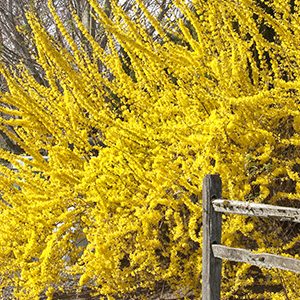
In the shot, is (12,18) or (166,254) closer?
(166,254)

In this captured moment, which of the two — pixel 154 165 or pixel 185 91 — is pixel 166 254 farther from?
pixel 185 91

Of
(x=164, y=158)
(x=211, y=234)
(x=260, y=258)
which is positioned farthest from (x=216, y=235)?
(x=164, y=158)

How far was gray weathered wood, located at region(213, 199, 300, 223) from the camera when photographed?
277 cm

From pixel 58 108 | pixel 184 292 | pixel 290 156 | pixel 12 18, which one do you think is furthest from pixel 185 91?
pixel 12 18

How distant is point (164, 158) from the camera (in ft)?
12.9

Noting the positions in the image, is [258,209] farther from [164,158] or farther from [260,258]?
[164,158]

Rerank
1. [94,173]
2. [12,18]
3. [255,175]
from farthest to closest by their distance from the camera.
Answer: [12,18] < [94,173] < [255,175]

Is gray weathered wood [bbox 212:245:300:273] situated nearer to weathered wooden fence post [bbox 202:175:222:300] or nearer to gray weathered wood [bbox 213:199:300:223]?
weathered wooden fence post [bbox 202:175:222:300]

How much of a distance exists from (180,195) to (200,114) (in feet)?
1.93

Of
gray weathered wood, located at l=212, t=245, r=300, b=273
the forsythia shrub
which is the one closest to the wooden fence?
gray weathered wood, located at l=212, t=245, r=300, b=273

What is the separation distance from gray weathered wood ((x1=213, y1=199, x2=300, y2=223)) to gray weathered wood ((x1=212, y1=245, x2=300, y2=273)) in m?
0.20

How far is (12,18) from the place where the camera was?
41.3ft

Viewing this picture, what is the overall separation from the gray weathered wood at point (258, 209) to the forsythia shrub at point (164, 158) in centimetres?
37

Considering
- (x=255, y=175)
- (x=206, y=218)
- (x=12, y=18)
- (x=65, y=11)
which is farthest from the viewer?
(x=65, y=11)
